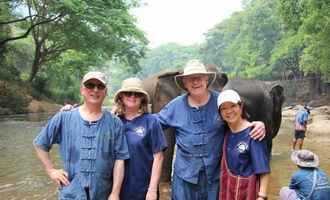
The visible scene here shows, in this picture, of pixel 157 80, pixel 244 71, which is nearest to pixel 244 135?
pixel 157 80

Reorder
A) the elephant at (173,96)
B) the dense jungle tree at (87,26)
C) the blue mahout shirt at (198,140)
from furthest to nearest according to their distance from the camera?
1. the dense jungle tree at (87,26)
2. the elephant at (173,96)
3. the blue mahout shirt at (198,140)

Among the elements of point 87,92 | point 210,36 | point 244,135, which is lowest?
point 244,135

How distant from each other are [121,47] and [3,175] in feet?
58.3

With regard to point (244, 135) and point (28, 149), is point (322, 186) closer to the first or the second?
point (244, 135)

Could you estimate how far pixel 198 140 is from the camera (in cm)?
335

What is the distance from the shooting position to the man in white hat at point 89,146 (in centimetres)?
310

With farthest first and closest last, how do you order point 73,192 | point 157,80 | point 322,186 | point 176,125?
point 157,80 < point 322,186 < point 176,125 < point 73,192

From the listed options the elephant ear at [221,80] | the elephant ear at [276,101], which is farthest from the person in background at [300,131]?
the elephant ear at [221,80]

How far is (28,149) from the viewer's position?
12.2 meters

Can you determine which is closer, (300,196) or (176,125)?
(176,125)

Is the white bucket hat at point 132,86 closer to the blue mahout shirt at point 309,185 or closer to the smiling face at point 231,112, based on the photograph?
the smiling face at point 231,112

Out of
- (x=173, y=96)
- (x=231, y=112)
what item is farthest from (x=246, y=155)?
(x=173, y=96)

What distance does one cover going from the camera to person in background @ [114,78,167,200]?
3371mm

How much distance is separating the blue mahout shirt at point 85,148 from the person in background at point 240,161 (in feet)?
2.37
